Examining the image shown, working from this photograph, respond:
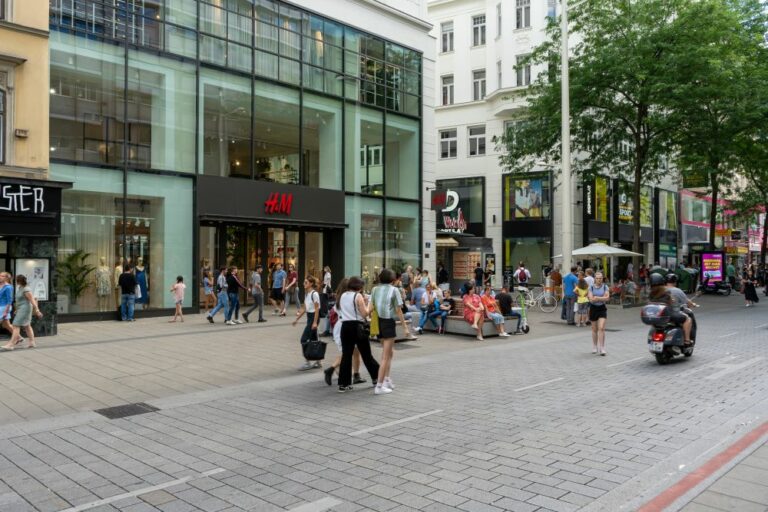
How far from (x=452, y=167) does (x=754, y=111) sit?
18905mm

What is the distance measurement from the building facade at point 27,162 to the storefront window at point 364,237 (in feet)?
39.4

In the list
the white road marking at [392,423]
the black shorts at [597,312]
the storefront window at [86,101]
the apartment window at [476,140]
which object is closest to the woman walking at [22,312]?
the storefront window at [86,101]

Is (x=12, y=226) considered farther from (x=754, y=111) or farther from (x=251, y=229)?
(x=754, y=111)

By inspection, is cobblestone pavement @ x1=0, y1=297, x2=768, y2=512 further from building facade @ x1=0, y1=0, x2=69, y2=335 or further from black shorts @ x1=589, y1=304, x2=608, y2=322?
building facade @ x1=0, y1=0, x2=69, y2=335

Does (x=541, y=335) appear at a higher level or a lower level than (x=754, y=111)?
lower

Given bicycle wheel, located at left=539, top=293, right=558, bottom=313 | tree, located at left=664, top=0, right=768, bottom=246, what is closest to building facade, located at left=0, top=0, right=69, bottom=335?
bicycle wheel, located at left=539, top=293, right=558, bottom=313

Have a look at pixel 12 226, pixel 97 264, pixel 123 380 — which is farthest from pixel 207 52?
pixel 123 380

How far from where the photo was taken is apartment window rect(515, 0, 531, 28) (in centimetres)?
3559

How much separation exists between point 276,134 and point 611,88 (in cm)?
1380

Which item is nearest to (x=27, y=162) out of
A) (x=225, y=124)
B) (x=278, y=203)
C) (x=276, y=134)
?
(x=225, y=124)

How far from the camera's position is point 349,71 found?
82.4ft

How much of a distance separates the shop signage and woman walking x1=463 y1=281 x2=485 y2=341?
10.6 m

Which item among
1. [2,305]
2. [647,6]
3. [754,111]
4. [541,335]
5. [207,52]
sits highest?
[647,6]

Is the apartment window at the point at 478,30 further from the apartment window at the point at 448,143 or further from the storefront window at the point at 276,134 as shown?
the storefront window at the point at 276,134
